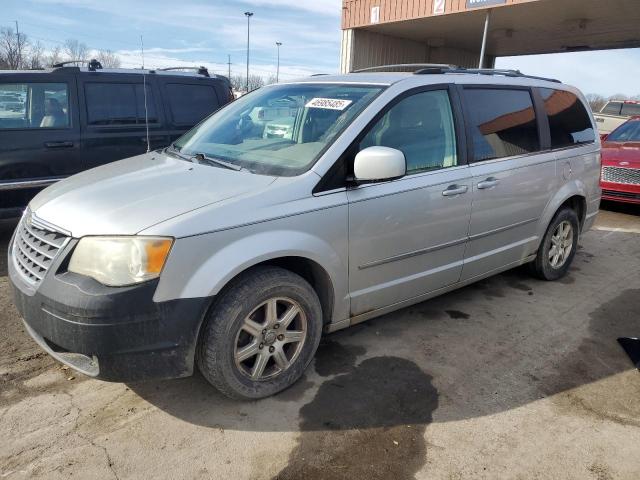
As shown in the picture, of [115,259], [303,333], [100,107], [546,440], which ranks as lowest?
[546,440]

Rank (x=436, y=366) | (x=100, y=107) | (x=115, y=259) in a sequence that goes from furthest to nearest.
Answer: (x=100, y=107)
(x=436, y=366)
(x=115, y=259)

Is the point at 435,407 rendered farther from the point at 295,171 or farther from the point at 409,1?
the point at 409,1

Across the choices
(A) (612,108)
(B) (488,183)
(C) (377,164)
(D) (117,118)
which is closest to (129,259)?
(C) (377,164)

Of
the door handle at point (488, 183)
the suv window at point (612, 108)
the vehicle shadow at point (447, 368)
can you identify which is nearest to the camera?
the vehicle shadow at point (447, 368)

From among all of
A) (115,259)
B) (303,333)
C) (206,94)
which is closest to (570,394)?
(303,333)

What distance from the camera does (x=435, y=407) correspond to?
113 inches

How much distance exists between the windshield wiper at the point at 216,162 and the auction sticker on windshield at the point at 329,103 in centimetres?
73

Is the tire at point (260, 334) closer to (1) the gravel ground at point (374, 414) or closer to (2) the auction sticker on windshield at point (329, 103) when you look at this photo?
(1) the gravel ground at point (374, 414)

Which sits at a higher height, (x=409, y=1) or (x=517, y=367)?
(x=409, y=1)

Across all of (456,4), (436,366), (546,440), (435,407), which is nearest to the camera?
(546,440)

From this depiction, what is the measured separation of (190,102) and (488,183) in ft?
13.5

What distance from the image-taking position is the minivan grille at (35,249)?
2535mm

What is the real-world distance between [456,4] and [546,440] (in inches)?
496

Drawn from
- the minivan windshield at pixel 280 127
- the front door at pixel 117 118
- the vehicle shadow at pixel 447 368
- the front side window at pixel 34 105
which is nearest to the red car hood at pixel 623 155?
the vehicle shadow at pixel 447 368
